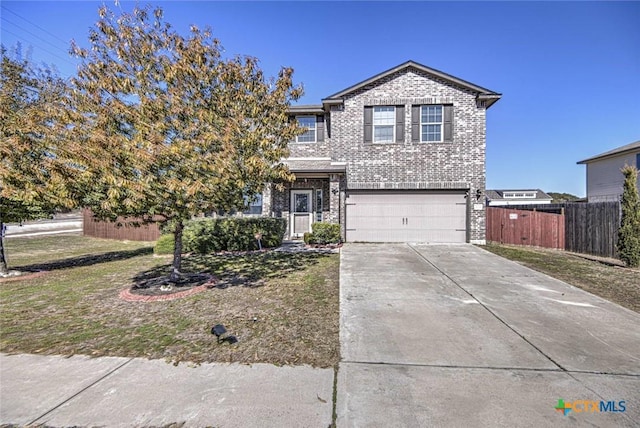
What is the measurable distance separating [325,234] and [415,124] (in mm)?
5981

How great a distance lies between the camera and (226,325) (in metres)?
4.46

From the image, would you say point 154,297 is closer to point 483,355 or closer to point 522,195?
point 483,355

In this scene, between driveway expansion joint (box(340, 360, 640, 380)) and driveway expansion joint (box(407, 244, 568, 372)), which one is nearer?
driveway expansion joint (box(340, 360, 640, 380))

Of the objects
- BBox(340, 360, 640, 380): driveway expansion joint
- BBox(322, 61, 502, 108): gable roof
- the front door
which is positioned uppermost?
BBox(322, 61, 502, 108): gable roof

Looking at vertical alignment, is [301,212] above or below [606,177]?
below

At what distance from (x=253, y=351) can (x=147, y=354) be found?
1216mm

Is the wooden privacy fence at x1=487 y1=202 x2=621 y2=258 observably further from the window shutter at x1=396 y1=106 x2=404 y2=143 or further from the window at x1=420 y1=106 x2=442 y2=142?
the window shutter at x1=396 y1=106 x2=404 y2=143

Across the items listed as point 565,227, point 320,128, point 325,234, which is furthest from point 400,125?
point 565,227

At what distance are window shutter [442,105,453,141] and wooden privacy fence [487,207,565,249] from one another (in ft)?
13.8

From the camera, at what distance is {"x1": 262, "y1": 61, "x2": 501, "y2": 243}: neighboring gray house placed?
41.8ft

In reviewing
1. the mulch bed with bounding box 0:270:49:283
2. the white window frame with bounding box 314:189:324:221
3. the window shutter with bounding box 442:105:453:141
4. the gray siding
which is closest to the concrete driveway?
the white window frame with bounding box 314:189:324:221

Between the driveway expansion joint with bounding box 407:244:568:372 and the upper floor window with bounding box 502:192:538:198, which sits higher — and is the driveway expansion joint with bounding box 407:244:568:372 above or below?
below

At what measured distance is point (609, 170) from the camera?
24.0m

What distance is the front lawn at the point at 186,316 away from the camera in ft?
12.2
